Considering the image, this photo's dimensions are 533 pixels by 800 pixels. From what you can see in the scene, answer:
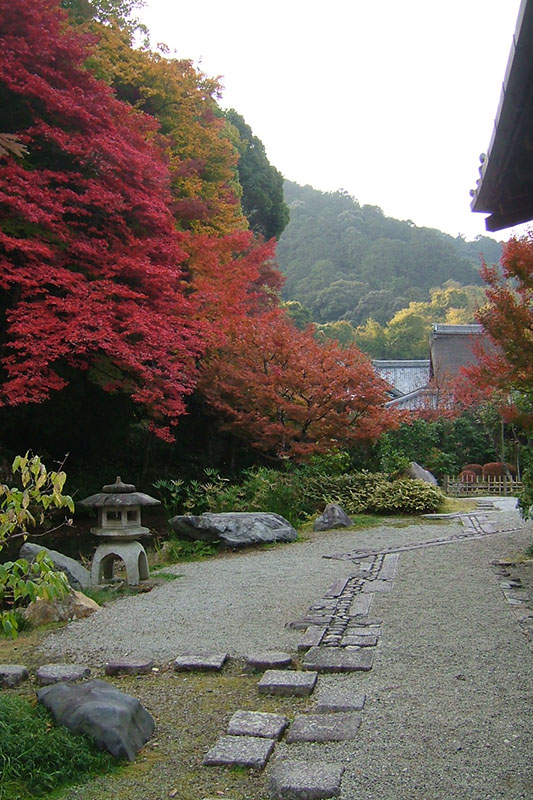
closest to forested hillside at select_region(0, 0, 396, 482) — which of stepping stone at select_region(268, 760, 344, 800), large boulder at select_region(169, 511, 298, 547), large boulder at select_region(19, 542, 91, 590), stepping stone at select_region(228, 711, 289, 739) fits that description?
large boulder at select_region(169, 511, 298, 547)

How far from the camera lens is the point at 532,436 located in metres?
6.89

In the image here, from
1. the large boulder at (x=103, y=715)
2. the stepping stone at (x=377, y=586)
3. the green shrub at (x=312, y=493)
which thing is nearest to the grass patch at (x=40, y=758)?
the large boulder at (x=103, y=715)

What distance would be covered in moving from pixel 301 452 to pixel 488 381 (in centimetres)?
445

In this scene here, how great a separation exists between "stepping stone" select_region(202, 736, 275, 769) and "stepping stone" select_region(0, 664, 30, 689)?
1.43 m

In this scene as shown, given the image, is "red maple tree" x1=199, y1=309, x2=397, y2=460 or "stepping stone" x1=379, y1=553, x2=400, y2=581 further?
"red maple tree" x1=199, y1=309, x2=397, y2=460

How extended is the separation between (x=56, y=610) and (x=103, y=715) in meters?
2.53

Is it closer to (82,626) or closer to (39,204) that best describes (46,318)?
(39,204)

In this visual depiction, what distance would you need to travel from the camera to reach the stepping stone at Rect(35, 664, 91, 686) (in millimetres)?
3658

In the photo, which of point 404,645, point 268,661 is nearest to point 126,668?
point 268,661

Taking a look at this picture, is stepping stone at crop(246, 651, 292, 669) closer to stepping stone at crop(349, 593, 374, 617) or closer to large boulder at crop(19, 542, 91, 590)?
stepping stone at crop(349, 593, 374, 617)

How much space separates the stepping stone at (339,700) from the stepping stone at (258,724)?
0.78 ft

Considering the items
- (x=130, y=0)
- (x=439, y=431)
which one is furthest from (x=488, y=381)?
(x=130, y=0)

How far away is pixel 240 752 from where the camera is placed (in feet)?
8.93

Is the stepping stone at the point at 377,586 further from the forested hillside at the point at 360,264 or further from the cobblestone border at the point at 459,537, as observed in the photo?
the forested hillside at the point at 360,264
